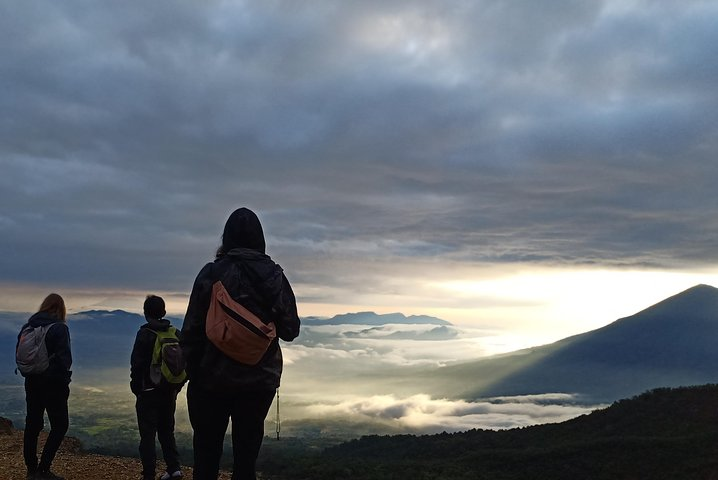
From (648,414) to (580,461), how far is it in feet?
74.4

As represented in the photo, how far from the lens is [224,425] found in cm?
592

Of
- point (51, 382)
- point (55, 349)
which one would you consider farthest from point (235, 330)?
point (51, 382)

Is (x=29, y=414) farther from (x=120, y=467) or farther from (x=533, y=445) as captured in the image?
(x=533, y=445)

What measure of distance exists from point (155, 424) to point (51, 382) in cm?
170

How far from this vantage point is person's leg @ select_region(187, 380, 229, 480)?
5793 millimetres

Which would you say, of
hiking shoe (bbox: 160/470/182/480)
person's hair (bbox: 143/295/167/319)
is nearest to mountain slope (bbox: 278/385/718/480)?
hiking shoe (bbox: 160/470/182/480)

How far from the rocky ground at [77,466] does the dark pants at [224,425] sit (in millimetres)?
6743

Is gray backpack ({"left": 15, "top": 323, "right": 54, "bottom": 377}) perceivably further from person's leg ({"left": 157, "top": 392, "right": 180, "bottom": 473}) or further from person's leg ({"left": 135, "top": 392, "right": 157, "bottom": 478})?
person's leg ({"left": 157, "top": 392, "right": 180, "bottom": 473})

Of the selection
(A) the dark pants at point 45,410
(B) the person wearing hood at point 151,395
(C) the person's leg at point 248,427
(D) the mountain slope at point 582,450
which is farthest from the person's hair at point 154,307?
(D) the mountain slope at point 582,450

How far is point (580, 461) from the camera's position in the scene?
5491 centimetres

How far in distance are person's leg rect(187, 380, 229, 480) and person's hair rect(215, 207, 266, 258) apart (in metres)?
1.32

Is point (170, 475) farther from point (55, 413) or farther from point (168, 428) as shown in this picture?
point (55, 413)

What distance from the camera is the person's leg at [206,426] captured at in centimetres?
579

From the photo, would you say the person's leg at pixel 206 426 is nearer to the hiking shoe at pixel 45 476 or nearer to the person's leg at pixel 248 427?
the person's leg at pixel 248 427
